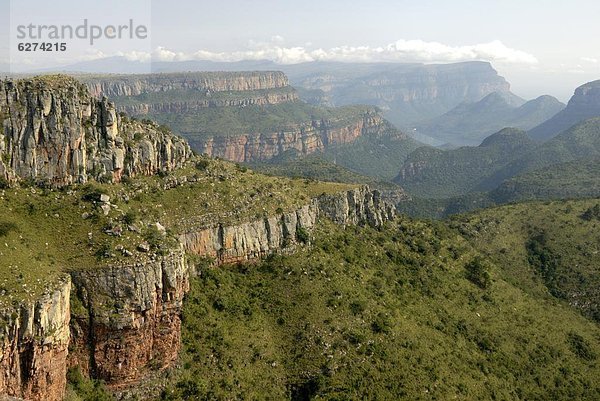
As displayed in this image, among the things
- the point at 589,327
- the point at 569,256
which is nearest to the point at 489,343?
the point at 589,327

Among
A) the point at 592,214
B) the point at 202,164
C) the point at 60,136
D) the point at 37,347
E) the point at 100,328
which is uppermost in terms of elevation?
the point at 60,136

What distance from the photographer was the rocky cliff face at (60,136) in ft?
184

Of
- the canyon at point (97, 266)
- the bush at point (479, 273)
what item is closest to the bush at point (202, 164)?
the canyon at point (97, 266)

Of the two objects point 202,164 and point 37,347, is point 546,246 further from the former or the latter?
point 37,347

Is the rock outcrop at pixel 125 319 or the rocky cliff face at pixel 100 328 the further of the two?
the rock outcrop at pixel 125 319

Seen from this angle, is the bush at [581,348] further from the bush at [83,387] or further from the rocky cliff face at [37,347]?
the rocky cliff face at [37,347]

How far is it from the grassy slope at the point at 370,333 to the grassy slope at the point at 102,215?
7.57 m

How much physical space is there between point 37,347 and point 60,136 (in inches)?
917

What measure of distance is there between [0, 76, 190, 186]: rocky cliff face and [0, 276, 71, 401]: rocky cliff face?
15526mm

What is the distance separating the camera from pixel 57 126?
190 feet

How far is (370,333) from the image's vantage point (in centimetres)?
6494

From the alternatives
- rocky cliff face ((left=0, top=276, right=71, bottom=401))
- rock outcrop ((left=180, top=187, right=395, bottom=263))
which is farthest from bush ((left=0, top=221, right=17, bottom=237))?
rock outcrop ((left=180, top=187, right=395, bottom=263))

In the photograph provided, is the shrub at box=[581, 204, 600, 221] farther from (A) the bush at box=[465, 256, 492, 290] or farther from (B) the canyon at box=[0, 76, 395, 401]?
(B) the canyon at box=[0, 76, 395, 401]

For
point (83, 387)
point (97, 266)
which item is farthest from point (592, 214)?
point (83, 387)
